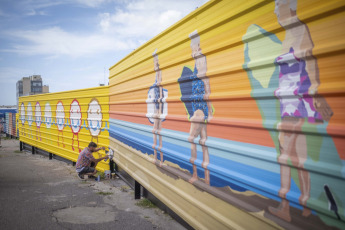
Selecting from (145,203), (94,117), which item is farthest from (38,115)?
(145,203)

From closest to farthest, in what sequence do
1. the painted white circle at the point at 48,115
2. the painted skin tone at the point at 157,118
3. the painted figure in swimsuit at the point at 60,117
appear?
the painted skin tone at the point at 157,118, the painted figure in swimsuit at the point at 60,117, the painted white circle at the point at 48,115

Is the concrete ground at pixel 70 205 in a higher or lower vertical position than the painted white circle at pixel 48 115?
lower

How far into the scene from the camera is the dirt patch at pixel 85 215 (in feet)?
11.3

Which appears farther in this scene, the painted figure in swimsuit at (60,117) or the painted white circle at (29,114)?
the painted white circle at (29,114)

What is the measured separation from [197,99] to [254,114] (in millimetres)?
691

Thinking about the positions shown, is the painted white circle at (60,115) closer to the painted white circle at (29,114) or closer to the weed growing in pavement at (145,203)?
the painted white circle at (29,114)

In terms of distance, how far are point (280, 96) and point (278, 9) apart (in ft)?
1.72

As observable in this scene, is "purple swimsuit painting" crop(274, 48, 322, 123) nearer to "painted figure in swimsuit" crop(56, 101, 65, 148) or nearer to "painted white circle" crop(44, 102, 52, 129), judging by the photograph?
"painted figure in swimsuit" crop(56, 101, 65, 148)

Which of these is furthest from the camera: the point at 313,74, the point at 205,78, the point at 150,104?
the point at 150,104

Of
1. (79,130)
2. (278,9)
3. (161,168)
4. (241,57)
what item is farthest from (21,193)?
(278,9)

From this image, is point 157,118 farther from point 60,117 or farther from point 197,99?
point 60,117

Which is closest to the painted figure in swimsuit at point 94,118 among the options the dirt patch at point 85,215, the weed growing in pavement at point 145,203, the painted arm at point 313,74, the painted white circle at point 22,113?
the dirt patch at point 85,215

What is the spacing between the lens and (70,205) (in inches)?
159

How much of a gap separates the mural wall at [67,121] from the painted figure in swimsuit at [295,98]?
457cm
